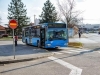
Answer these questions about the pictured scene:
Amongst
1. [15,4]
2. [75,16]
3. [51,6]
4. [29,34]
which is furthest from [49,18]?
[29,34]

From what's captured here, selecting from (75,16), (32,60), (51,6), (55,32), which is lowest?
(32,60)

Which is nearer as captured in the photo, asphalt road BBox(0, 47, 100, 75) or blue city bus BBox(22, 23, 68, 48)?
asphalt road BBox(0, 47, 100, 75)

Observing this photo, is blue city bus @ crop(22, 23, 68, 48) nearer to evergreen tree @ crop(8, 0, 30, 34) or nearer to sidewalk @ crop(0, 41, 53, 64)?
sidewalk @ crop(0, 41, 53, 64)

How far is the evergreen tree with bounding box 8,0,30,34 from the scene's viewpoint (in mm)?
72750

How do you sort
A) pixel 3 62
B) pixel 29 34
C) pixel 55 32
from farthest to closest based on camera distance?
pixel 29 34 < pixel 55 32 < pixel 3 62

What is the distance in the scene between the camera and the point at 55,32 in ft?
69.7

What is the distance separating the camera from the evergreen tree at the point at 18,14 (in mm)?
72750

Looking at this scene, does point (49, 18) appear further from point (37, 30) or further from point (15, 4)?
point (37, 30)

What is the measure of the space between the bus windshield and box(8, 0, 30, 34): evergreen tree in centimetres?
5224

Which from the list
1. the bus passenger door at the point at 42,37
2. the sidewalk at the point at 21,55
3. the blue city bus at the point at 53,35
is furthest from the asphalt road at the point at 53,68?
the bus passenger door at the point at 42,37

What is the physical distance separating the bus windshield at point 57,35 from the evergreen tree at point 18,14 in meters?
52.2

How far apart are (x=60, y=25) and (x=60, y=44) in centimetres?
186

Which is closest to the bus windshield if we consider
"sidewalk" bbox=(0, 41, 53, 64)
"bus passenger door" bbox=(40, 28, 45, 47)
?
"bus passenger door" bbox=(40, 28, 45, 47)

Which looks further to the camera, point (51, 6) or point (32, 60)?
point (51, 6)
